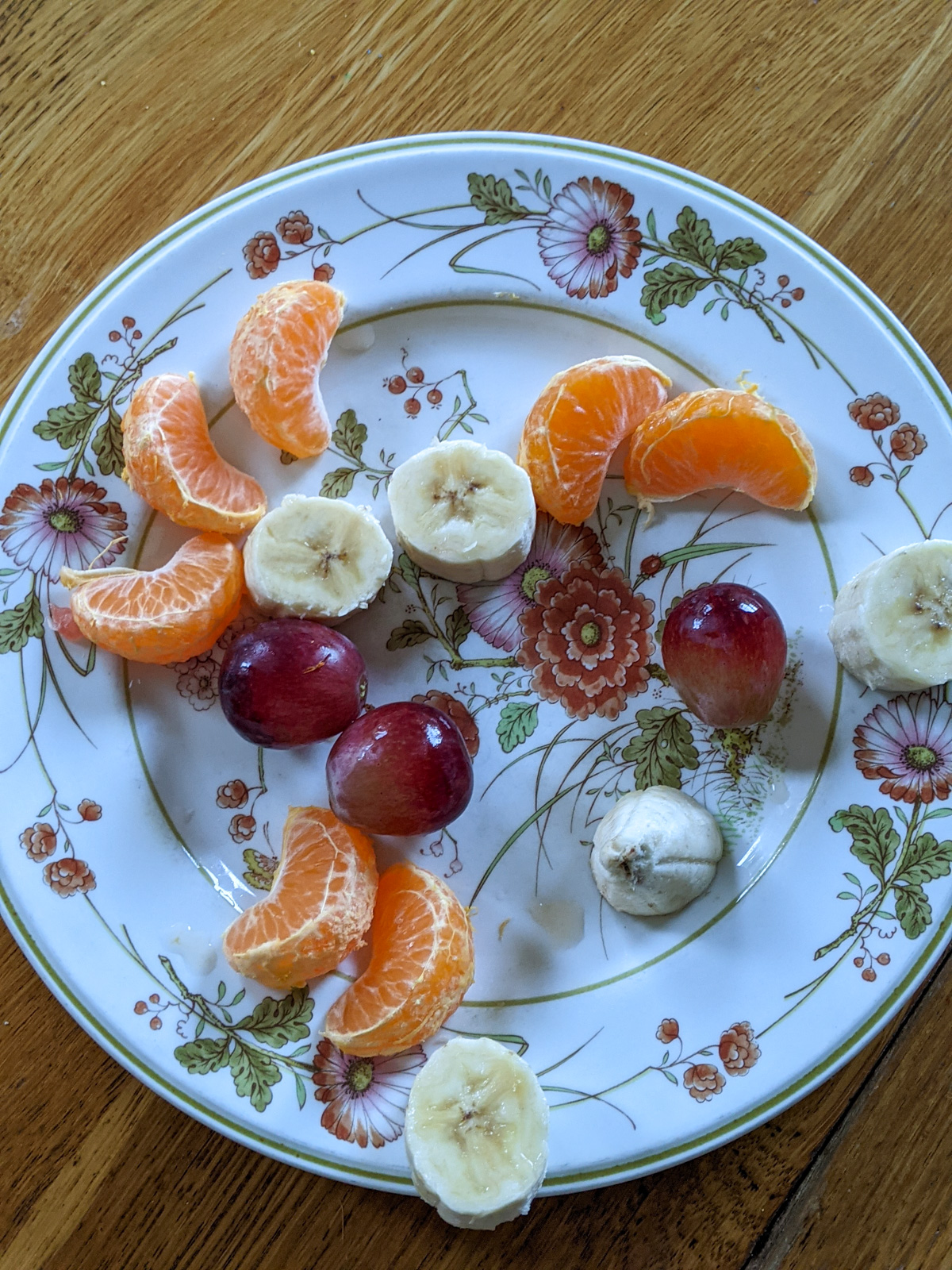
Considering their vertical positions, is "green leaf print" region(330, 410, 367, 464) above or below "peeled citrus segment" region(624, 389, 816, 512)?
above

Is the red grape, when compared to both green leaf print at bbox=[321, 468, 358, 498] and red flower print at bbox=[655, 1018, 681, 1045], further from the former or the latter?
green leaf print at bbox=[321, 468, 358, 498]

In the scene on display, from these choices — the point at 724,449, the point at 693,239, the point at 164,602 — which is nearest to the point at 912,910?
the point at 724,449

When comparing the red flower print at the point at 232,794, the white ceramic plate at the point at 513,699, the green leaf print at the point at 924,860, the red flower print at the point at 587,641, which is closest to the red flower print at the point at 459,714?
the white ceramic plate at the point at 513,699

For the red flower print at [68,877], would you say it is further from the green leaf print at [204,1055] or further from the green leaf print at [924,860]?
the green leaf print at [924,860]

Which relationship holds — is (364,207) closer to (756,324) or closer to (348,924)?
(756,324)

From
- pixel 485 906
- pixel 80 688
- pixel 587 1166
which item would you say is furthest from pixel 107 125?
pixel 587 1166

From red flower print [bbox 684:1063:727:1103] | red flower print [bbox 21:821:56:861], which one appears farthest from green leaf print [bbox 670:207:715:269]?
red flower print [bbox 21:821:56:861]

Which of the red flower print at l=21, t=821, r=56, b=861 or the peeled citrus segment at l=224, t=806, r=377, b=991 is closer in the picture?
the peeled citrus segment at l=224, t=806, r=377, b=991
